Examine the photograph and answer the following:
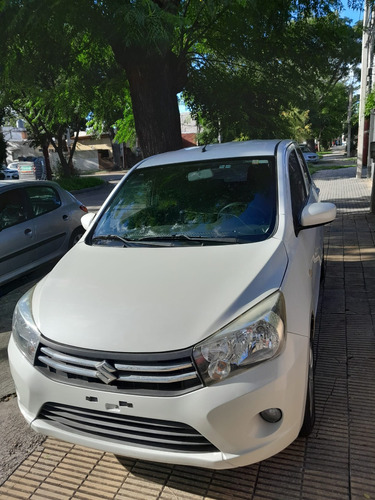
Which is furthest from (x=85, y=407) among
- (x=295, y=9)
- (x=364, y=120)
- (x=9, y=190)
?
(x=364, y=120)

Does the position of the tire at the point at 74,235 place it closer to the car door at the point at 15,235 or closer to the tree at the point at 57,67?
the car door at the point at 15,235

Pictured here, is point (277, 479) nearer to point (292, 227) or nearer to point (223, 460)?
point (223, 460)

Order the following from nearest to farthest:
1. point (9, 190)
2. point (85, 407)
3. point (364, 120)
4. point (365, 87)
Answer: point (85, 407), point (9, 190), point (365, 87), point (364, 120)

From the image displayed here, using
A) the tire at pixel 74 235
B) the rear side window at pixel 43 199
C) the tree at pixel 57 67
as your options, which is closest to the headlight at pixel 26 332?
the rear side window at pixel 43 199

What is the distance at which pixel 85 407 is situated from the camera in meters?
2.13

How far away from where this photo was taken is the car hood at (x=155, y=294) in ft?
6.78

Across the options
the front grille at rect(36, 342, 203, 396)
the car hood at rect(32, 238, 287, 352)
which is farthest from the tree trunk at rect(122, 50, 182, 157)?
the front grille at rect(36, 342, 203, 396)

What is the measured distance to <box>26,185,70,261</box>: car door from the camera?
19.8 feet

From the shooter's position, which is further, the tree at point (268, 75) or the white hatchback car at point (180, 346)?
the tree at point (268, 75)

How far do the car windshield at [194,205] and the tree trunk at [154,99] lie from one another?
13.4 ft

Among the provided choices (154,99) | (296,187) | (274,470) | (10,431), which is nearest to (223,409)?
(274,470)

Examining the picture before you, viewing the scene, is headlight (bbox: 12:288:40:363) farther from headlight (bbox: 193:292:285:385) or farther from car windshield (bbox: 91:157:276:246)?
headlight (bbox: 193:292:285:385)

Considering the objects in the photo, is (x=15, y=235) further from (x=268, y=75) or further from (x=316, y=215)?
(x=268, y=75)

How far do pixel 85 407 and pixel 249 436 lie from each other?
81 centimetres
